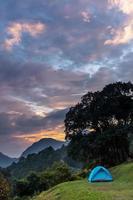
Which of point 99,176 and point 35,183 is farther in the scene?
point 35,183

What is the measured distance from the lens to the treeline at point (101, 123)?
62.6 metres

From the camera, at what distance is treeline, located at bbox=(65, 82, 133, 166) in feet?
205

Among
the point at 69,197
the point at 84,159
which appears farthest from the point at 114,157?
the point at 69,197

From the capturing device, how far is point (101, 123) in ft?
213

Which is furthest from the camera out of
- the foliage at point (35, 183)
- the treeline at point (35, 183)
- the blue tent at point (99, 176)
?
the foliage at point (35, 183)

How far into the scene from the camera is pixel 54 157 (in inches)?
5650

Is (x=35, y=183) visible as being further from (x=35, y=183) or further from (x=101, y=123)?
(x=101, y=123)

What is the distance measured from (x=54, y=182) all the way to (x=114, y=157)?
489 inches

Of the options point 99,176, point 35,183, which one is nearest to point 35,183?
point 35,183

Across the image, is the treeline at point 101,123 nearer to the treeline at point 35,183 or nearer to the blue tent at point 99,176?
the treeline at point 35,183

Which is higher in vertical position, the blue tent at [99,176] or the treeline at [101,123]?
the treeline at [101,123]

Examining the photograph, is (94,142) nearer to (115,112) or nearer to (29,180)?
(115,112)

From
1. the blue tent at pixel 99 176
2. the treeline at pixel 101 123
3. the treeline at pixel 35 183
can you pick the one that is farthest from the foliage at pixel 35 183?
the blue tent at pixel 99 176

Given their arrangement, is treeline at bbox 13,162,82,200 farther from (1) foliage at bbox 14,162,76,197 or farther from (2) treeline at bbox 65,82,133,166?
(2) treeline at bbox 65,82,133,166
